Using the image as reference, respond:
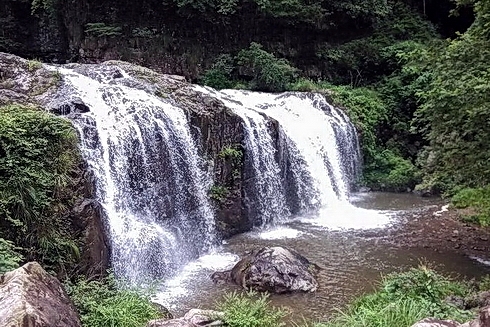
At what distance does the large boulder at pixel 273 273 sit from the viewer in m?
8.89

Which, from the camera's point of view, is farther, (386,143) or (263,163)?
(386,143)

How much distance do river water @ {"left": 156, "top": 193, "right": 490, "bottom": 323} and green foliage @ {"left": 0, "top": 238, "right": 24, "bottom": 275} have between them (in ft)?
8.32

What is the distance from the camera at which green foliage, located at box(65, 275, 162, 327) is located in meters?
6.24

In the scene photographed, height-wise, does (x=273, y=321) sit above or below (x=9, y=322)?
below

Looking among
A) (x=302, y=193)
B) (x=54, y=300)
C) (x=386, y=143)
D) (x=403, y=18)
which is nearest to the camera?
(x=54, y=300)

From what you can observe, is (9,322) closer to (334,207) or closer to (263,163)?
(263,163)

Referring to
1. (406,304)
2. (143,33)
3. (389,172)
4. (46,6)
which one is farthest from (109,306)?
(46,6)

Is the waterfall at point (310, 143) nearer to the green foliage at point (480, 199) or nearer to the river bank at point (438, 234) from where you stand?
the river bank at point (438, 234)

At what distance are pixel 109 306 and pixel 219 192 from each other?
5.76 m

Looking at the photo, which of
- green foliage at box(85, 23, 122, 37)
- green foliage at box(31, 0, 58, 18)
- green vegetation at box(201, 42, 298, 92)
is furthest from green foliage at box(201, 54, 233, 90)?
green foliage at box(31, 0, 58, 18)

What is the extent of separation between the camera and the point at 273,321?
261 inches

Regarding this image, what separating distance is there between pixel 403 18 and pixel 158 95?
618 inches

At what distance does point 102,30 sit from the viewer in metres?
20.5

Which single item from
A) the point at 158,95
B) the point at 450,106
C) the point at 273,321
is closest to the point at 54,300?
the point at 273,321
